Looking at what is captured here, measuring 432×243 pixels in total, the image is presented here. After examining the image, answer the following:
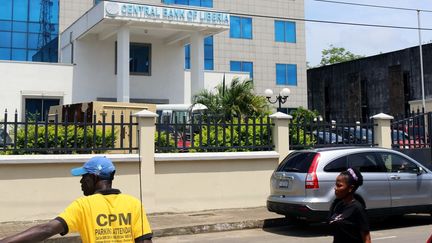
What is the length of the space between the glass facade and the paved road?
2681 cm

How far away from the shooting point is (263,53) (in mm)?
40219

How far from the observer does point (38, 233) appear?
2906mm

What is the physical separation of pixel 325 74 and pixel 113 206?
57.3 m

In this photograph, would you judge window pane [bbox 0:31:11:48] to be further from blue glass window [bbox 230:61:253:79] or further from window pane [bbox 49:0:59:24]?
blue glass window [bbox 230:61:253:79]

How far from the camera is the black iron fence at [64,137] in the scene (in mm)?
10852

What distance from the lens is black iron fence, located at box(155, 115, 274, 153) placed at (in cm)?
1210

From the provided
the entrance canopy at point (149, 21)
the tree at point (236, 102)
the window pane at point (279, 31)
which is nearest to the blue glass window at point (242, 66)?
the window pane at point (279, 31)

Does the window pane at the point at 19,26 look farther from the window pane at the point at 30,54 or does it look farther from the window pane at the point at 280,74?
the window pane at the point at 280,74

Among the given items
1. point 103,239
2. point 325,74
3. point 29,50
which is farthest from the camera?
point 325,74

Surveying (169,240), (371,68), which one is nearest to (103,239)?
(169,240)

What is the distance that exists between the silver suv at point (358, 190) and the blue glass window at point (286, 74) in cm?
3024

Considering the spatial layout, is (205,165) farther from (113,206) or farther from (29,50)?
(29,50)

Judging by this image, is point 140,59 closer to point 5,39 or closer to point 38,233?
point 5,39

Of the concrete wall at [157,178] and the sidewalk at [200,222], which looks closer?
the sidewalk at [200,222]
